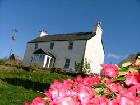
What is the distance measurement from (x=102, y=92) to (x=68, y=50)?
165 ft

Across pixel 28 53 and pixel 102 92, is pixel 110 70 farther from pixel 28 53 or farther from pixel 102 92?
pixel 28 53

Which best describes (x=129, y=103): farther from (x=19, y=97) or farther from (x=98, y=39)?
(x=98, y=39)

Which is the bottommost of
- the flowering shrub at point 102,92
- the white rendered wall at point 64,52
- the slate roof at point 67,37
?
the flowering shrub at point 102,92

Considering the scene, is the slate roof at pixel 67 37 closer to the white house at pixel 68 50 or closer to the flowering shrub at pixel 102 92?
the white house at pixel 68 50

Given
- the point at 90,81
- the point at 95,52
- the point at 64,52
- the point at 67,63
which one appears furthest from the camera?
the point at 95,52

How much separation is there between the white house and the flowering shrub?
46032mm

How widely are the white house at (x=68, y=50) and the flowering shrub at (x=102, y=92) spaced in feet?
151

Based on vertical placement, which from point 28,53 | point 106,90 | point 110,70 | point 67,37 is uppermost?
point 67,37

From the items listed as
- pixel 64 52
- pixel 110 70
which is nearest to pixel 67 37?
pixel 64 52

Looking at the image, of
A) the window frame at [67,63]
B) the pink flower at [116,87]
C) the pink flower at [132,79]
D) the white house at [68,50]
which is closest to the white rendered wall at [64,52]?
the white house at [68,50]

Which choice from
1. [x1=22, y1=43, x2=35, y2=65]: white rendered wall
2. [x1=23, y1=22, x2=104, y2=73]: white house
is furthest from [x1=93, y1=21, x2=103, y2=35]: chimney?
[x1=22, y1=43, x2=35, y2=65]: white rendered wall

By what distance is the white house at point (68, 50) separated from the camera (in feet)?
168

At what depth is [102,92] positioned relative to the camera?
9.09 feet

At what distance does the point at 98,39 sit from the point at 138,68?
170 ft
